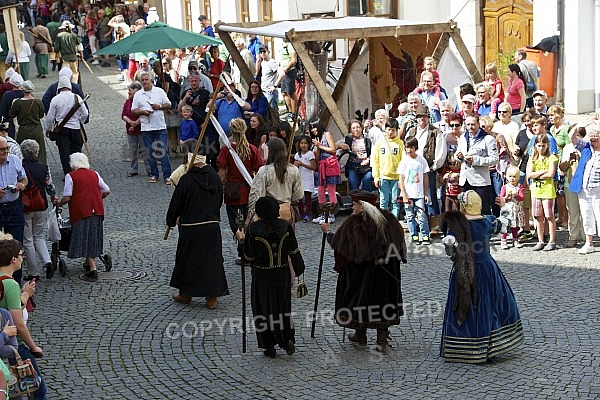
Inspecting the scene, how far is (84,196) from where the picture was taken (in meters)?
12.6

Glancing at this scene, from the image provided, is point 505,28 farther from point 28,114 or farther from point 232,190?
point 232,190

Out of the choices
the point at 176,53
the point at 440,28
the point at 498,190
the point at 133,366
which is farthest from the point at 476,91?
the point at 176,53

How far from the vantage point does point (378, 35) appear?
16.8 metres

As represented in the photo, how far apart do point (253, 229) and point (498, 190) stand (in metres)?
4.85

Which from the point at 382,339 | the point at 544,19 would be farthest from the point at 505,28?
the point at 382,339

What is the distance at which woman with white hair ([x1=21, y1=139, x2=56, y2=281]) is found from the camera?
498 inches

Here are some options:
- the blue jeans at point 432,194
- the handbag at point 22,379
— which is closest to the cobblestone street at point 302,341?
the blue jeans at point 432,194

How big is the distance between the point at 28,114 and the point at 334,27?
4.73 meters

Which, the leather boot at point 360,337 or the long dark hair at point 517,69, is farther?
the long dark hair at point 517,69

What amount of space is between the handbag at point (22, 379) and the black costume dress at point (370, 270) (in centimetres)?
303

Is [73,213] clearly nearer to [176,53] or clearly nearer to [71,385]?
[71,385]

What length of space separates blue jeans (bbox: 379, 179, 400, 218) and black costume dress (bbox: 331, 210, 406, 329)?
4.44m

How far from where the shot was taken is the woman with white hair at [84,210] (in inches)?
497

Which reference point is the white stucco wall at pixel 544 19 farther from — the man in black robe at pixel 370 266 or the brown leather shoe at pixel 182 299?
the man in black robe at pixel 370 266
